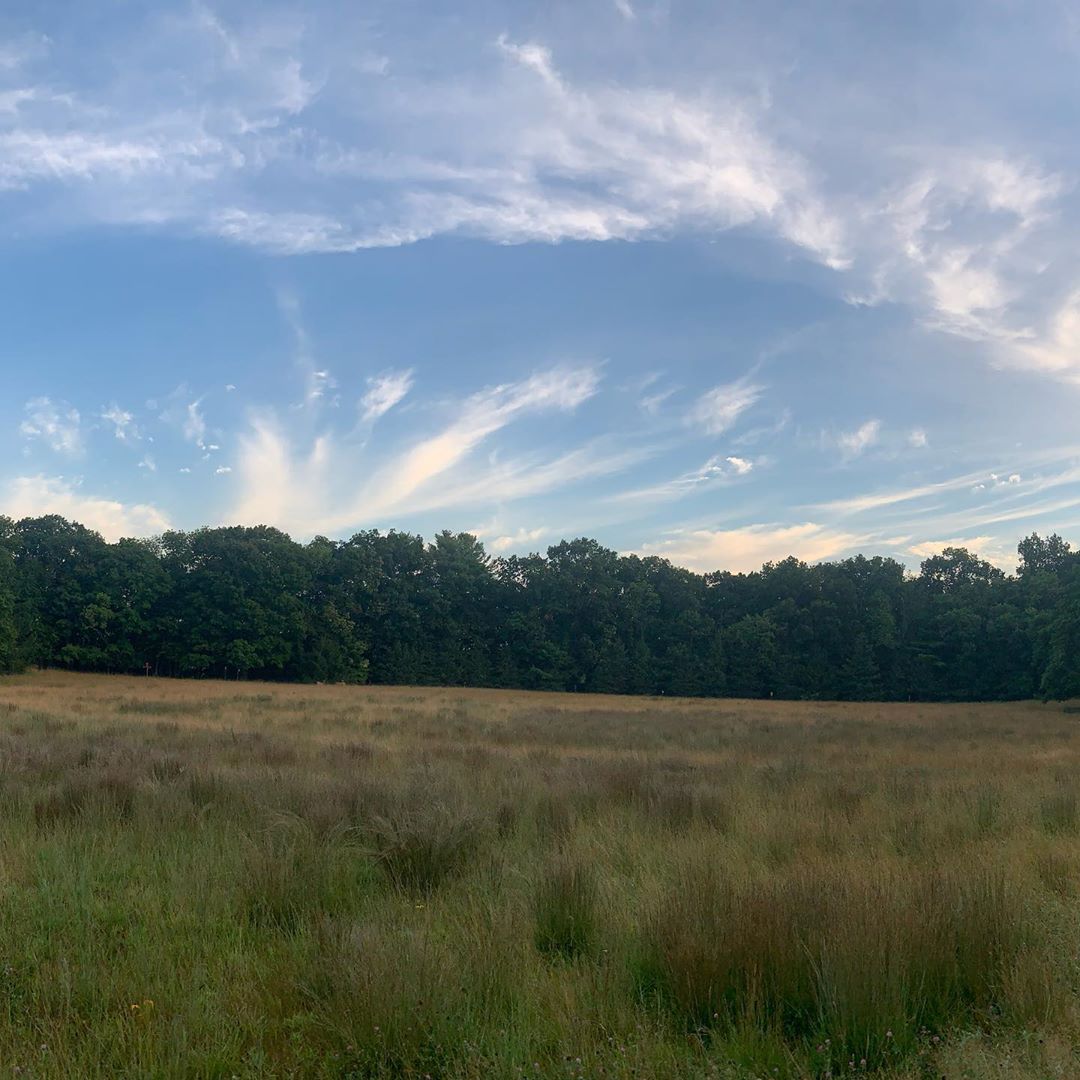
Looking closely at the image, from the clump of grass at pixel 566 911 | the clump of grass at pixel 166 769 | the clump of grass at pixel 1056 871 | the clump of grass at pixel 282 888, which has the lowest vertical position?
the clump of grass at pixel 1056 871

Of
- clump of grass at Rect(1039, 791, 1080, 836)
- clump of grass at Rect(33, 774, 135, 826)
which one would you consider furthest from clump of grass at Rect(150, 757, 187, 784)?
clump of grass at Rect(1039, 791, 1080, 836)

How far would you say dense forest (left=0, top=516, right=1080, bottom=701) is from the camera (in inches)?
2483

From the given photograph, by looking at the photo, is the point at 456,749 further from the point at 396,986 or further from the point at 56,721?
the point at 396,986

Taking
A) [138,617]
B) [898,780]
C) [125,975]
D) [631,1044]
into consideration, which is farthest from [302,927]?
[138,617]

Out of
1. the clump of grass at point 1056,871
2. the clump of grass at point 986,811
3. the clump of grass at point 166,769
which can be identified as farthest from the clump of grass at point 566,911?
the clump of grass at point 166,769

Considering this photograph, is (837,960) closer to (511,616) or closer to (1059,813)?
(1059,813)

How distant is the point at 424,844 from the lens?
19.5ft

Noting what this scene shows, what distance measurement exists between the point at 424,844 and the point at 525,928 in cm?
179

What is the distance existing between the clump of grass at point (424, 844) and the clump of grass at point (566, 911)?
3.17 ft

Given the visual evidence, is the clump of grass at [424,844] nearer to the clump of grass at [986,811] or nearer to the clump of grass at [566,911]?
the clump of grass at [566,911]

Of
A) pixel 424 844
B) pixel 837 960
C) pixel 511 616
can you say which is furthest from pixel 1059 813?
Answer: pixel 511 616

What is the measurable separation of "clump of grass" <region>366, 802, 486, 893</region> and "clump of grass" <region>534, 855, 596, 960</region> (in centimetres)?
97

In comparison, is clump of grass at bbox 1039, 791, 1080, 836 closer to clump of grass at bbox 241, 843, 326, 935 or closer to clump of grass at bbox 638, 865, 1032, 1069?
clump of grass at bbox 638, 865, 1032, 1069

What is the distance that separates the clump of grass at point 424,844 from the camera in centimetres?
567
